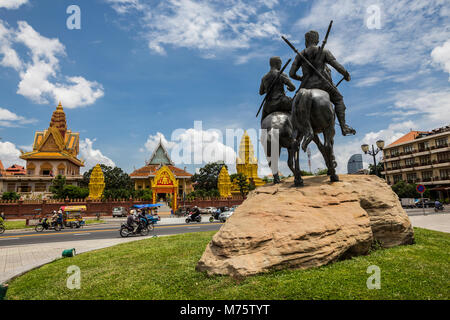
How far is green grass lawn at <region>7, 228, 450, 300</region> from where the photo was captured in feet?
10.8

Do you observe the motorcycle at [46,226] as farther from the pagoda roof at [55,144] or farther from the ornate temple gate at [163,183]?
the pagoda roof at [55,144]

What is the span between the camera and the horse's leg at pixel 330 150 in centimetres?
612

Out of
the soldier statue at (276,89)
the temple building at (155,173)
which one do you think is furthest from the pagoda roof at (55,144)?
the soldier statue at (276,89)

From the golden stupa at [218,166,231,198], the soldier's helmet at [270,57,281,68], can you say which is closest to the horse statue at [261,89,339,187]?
the soldier's helmet at [270,57,281,68]

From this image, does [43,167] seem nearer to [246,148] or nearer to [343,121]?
[246,148]

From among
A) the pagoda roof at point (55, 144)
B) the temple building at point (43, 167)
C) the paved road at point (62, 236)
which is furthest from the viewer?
the pagoda roof at point (55, 144)

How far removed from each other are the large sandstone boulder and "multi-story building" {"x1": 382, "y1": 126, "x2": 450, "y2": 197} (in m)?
40.3

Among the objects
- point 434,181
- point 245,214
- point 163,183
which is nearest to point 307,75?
point 245,214

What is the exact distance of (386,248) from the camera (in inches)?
209

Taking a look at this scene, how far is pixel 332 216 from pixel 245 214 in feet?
4.84

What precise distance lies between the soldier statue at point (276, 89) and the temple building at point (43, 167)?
5050 centimetres

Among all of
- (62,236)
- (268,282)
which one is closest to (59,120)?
(62,236)

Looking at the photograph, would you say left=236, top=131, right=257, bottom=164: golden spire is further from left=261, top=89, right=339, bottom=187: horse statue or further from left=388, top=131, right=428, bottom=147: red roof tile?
left=261, top=89, right=339, bottom=187: horse statue
